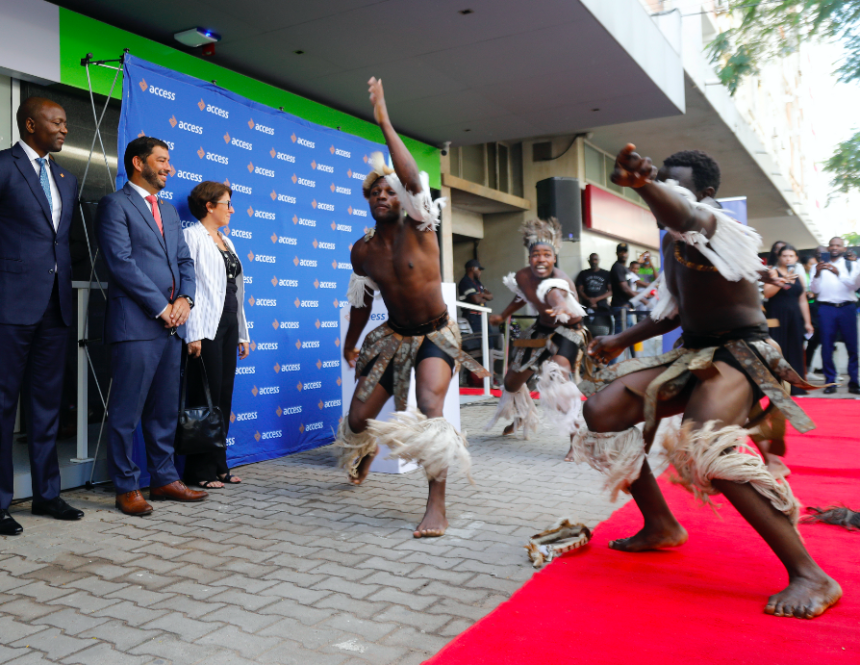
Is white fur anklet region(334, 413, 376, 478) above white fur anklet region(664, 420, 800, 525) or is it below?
below

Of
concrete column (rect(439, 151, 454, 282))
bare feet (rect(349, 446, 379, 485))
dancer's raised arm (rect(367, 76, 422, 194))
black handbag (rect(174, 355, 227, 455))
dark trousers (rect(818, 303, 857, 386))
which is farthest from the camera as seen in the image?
concrete column (rect(439, 151, 454, 282))

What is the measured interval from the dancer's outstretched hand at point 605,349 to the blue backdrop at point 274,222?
10.6 ft

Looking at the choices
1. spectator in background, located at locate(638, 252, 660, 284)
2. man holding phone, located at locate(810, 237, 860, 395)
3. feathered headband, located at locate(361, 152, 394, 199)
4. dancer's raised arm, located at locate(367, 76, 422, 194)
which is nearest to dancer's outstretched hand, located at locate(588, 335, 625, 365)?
dancer's raised arm, located at locate(367, 76, 422, 194)

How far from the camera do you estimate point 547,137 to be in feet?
47.9

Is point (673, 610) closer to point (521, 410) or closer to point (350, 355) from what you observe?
point (350, 355)

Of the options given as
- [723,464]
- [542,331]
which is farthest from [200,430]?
[723,464]

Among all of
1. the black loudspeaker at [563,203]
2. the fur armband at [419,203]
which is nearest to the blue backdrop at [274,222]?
the fur armband at [419,203]

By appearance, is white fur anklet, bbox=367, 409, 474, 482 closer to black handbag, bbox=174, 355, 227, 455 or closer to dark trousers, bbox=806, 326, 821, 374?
black handbag, bbox=174, 355, 227, 455

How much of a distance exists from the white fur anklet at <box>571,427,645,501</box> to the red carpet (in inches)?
15.5

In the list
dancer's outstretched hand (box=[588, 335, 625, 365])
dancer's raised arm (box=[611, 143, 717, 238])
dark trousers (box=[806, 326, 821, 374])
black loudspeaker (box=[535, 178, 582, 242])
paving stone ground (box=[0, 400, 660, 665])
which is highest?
black loudspeaker (box=[535, 178, 582, 242])

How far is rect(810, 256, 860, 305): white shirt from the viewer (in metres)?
9.00

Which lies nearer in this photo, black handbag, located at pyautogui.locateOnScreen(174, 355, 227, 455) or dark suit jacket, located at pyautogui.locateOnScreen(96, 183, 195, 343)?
dark suit jacket, located at pyautogui.locateOnScreen(96, 183, 195, 343)

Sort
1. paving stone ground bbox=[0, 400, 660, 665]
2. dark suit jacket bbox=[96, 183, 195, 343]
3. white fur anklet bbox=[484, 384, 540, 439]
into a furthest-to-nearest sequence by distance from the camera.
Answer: white fur anklet bbox=[484, 384, 540, 439]
dark suit jacket bbox=[96, 183, 195, 343]
paving stone ground bbox=[0, 400, 660, 665]

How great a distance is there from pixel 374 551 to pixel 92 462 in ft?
8.43
